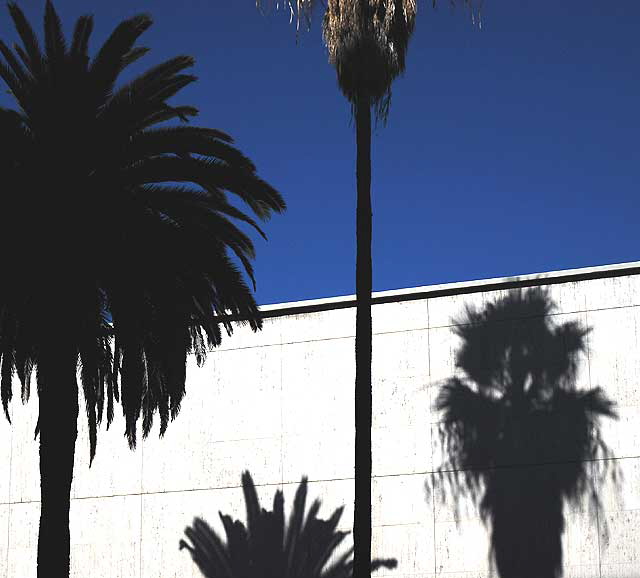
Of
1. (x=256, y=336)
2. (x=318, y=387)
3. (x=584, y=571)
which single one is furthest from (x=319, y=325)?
(x=584, y=571)

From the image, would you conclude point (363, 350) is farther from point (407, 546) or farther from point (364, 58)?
point (407, 546)

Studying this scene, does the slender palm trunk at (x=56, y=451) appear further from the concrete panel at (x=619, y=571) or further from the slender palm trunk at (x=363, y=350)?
the concrete panel at (x=619, y=571)

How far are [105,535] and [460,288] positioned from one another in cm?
998

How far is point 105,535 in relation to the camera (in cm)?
2950

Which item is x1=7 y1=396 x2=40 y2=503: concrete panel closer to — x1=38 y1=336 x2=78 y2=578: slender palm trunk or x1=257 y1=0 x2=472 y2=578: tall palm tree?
x1=38 y1=336 x2=78 y2=578: slender palm trunk

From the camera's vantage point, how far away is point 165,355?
74.2 ft

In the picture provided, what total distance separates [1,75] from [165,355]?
563 centimetres

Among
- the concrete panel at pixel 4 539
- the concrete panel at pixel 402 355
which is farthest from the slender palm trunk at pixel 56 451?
the concrete panel at pixel 4 539

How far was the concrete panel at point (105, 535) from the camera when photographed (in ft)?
95.8

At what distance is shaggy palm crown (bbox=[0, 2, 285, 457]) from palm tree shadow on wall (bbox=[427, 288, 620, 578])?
243 inches

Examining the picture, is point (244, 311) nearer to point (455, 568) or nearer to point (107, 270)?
point (107, 270)

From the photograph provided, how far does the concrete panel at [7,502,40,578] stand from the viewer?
3003cm

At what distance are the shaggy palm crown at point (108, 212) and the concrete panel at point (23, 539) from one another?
7915 millimetres

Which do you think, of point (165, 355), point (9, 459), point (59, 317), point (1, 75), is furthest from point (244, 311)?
point (9, 459)
